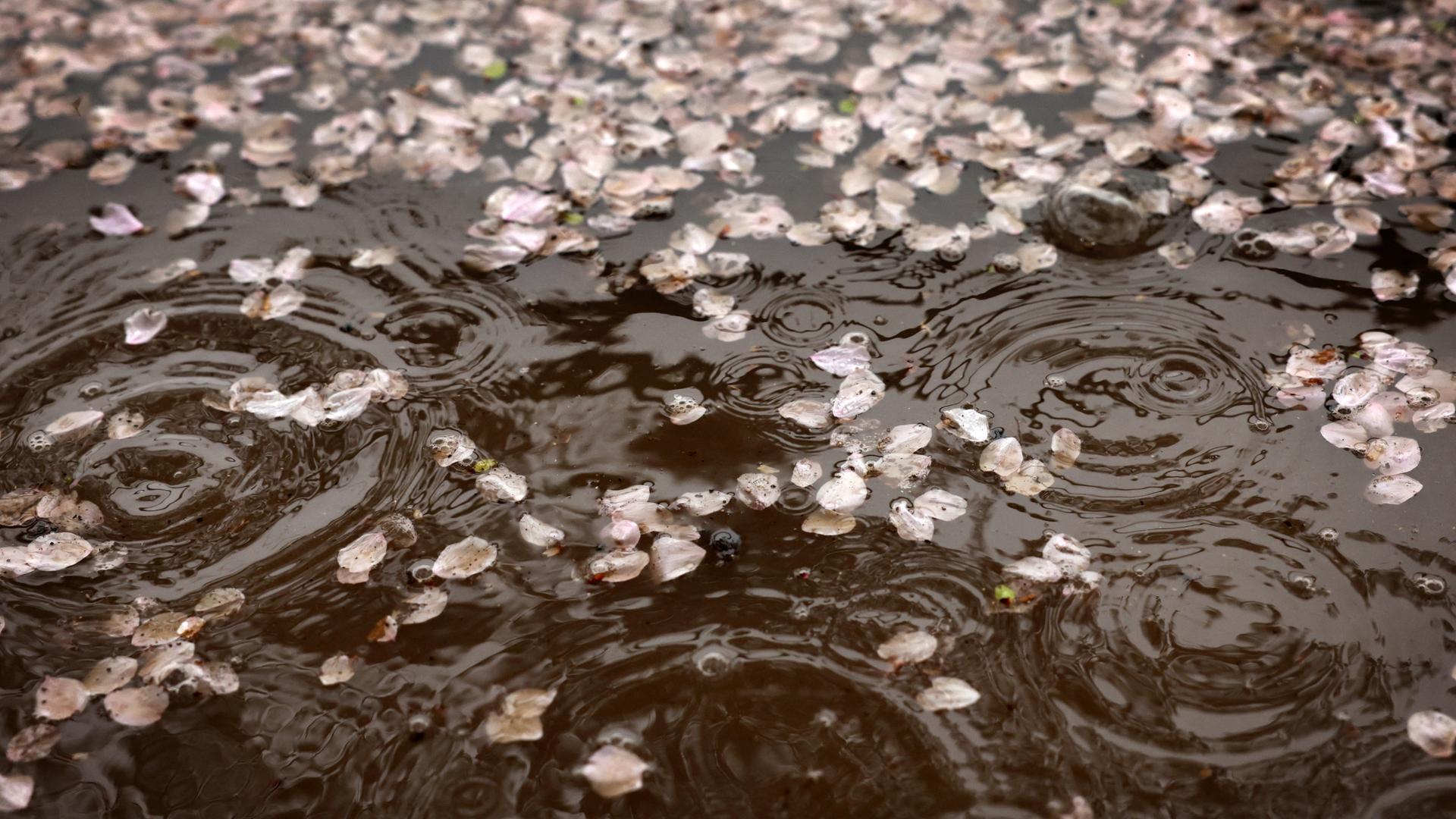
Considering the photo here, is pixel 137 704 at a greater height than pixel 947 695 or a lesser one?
lesser

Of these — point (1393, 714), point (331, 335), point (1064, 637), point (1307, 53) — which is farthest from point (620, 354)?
point (1307, 53)

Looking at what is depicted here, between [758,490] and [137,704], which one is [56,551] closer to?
[137,704]

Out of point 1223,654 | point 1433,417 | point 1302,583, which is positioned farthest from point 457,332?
point 1433,417

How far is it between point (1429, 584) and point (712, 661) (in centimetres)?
159

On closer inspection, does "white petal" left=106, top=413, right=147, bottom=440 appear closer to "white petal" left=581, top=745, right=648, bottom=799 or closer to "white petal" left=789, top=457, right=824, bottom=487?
"white petal" left=581, top=745, right=648, bottom=799

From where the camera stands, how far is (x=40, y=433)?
262cm

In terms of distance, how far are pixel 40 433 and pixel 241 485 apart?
632 mm

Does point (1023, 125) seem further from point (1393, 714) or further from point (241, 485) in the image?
point (241, 485)

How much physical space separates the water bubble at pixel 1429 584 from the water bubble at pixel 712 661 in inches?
60.1

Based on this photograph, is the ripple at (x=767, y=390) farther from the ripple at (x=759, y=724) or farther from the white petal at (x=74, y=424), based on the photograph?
the white petal at (x=74, y=424)

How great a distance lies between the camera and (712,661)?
6.94 ft

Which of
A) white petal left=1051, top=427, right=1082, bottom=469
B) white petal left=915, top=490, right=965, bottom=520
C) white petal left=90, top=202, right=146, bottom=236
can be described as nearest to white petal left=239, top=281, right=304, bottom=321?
white petal left=90, top=202, right=146, bottom=236

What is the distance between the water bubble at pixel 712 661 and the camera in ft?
6.89

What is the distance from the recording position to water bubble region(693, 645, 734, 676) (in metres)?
2.10
